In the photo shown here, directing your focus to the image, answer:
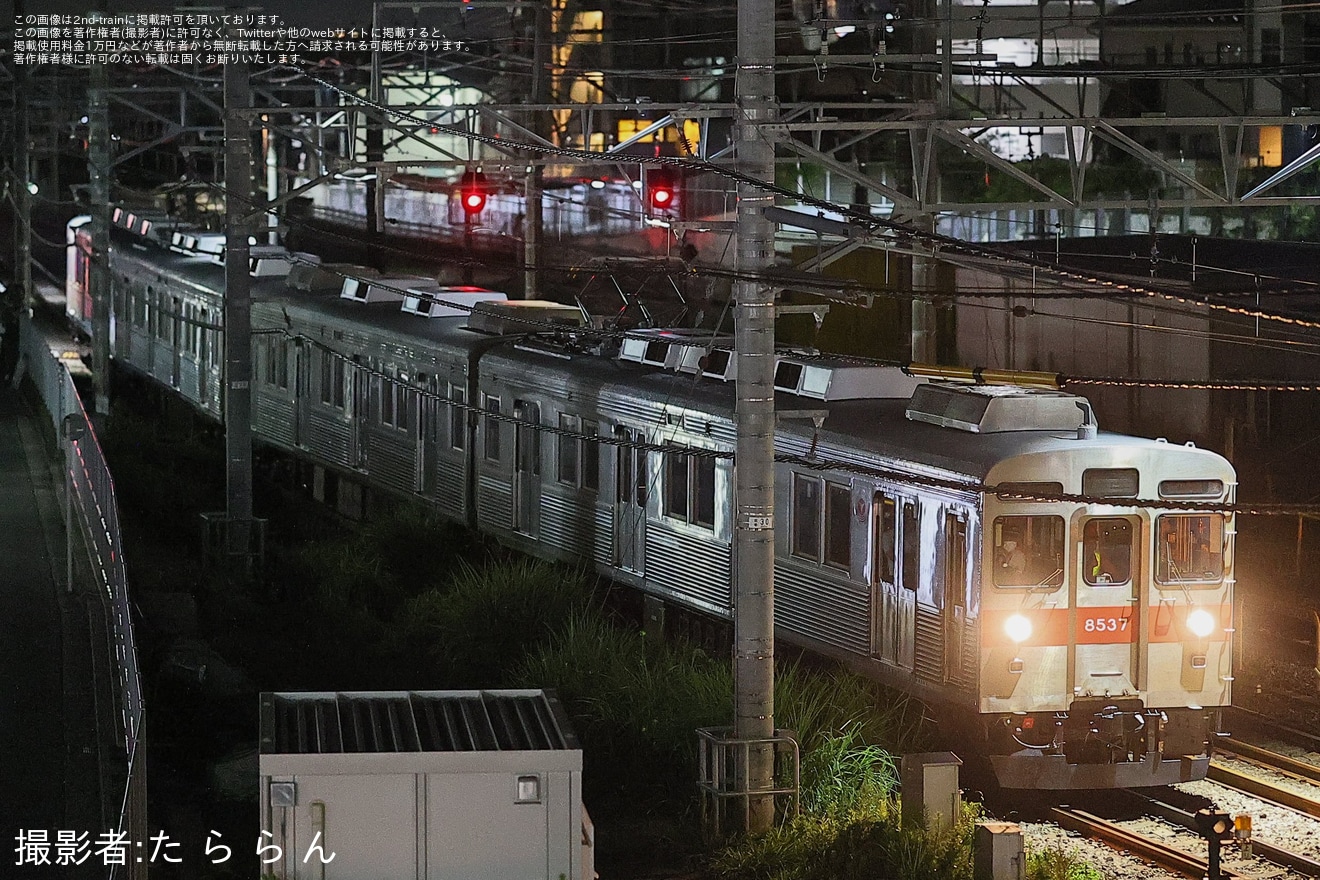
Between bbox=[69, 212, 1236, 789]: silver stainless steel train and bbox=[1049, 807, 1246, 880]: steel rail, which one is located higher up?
bbox=[69, 212, 1236, 789]: silver stainless steel train

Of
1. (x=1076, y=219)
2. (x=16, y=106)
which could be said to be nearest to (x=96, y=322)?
(x=16, y=106)

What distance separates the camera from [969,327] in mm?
23797

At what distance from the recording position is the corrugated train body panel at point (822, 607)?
12.2 metres

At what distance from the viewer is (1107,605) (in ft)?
37.0

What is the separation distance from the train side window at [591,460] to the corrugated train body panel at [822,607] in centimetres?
294

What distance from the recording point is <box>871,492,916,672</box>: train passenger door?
1167cm

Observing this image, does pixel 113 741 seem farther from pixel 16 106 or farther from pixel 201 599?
pixel 16 106

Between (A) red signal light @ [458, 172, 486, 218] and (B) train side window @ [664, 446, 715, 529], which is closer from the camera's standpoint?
(B) train side window @ [664, 446, 715, 529]

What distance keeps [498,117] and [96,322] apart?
1085 cm

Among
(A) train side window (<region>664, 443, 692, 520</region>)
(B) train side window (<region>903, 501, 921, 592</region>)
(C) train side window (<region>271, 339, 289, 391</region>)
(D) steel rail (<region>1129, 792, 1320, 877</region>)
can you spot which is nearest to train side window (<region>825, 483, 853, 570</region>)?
(B) train side window (<region>903, 501, 921, 592</region>)

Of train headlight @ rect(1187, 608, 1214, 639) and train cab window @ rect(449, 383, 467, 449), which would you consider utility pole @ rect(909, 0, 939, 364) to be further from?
train cab window @ rect(449, 383, 467, 449)

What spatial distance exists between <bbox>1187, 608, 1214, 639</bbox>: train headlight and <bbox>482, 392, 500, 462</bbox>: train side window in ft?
25.6

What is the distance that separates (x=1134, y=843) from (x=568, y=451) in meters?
6.85

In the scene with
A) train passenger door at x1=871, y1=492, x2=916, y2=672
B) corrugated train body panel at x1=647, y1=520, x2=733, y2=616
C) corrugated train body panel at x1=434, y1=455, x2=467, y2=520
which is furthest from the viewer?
corrugated train body panel at x1=434, y1=455, x2=467, y2=520
